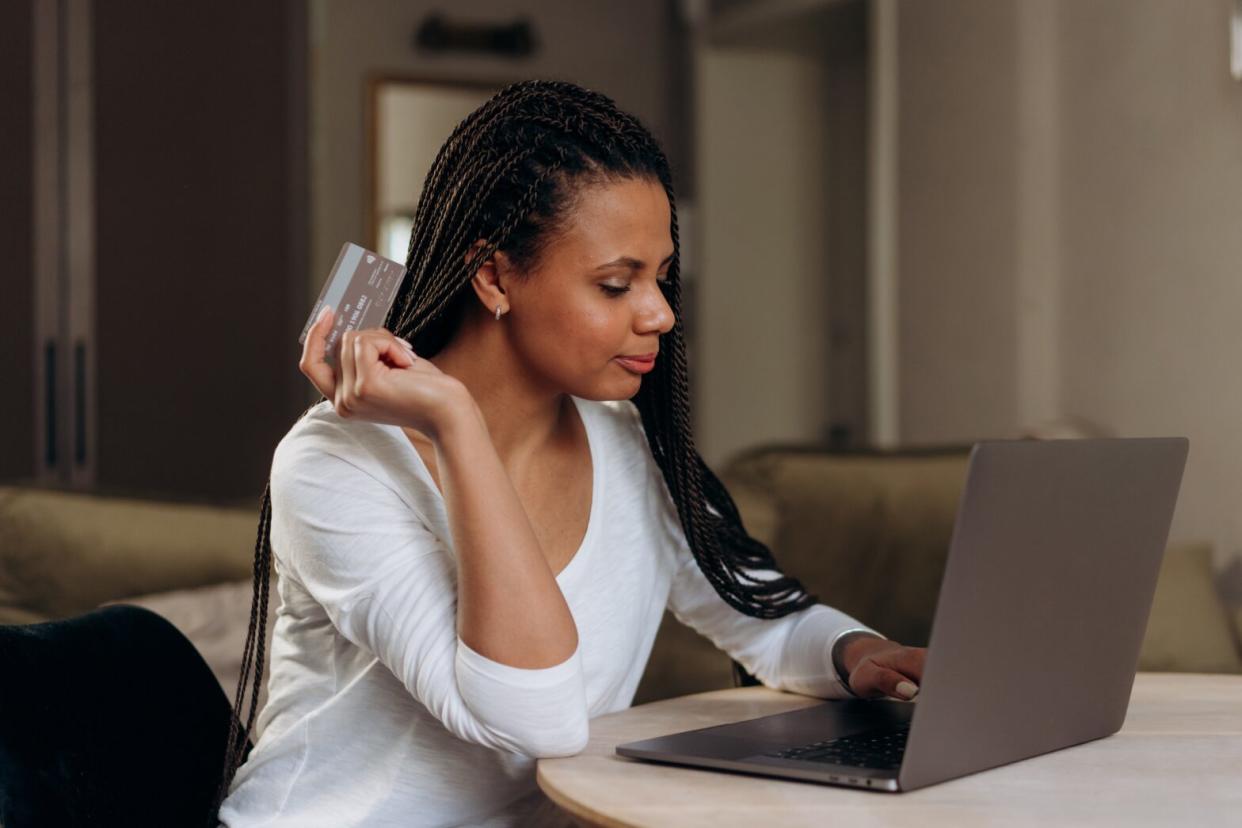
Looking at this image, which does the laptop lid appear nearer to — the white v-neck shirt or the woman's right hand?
the white v-neck shirt

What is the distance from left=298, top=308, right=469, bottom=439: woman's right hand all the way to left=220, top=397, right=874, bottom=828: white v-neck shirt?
8 centimetres

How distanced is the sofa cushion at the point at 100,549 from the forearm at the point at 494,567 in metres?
1.25

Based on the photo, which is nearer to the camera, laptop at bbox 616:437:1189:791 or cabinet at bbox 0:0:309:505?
laptop at bbox 616:437:1189:791

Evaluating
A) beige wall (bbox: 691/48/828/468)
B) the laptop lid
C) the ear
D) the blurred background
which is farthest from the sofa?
beige wall (bbox: 691/48/828/468)

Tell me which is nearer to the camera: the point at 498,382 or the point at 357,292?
the point at 357,292

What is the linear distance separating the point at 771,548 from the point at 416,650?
164 cm

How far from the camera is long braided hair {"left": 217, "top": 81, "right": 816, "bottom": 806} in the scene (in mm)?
1249

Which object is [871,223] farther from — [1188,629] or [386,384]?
[386,384]

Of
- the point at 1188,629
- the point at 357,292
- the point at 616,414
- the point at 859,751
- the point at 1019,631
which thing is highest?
the point at 357,292

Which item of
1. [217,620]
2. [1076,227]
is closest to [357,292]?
[217,620]

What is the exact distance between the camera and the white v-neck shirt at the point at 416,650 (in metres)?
1.10

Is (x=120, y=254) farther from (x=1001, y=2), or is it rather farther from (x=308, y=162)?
(x=1001, y=2)

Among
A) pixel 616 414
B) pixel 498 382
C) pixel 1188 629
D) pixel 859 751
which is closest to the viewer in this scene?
pixel 859 751

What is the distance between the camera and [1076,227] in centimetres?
340
